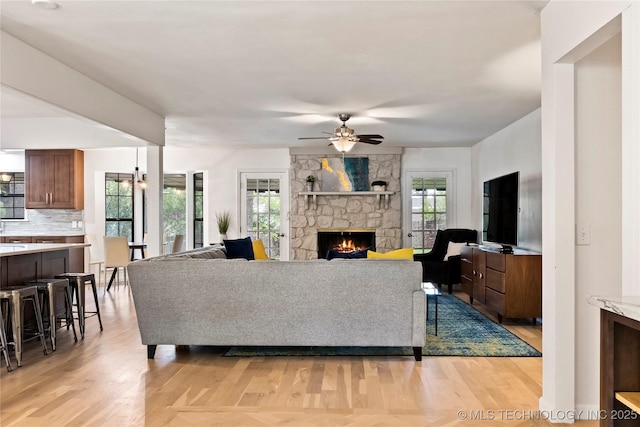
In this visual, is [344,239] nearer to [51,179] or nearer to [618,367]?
[51,179]

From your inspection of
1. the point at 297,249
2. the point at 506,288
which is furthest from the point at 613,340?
the point at 297,249

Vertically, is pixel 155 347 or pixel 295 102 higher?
pixel 295 102

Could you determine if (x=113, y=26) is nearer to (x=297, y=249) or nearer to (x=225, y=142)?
(x=225, y=142)

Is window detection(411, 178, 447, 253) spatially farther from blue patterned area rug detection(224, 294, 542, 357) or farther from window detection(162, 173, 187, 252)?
window detection(162, 173, 187, 252)

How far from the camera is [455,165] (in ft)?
27.8

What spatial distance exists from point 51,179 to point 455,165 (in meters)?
6.93

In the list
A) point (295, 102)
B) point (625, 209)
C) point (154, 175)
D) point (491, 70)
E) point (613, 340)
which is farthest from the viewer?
point (154, 175)

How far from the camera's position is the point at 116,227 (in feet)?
27.5

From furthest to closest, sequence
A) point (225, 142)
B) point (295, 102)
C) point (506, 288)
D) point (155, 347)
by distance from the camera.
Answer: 1. point (225, 142)
2. point (295, 102)
3. point (506, 288)
4. point (155, 347)

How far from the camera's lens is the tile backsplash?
783cm

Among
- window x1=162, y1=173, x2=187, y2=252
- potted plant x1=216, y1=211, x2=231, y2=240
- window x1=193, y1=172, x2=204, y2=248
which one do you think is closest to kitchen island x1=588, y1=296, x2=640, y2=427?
potted plant x1=216, y1=211, x2=231, y2=240

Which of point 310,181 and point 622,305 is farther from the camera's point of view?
point 310,181

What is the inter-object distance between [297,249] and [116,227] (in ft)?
10.7

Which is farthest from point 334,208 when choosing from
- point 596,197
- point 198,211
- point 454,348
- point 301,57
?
point 596,197
